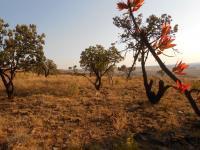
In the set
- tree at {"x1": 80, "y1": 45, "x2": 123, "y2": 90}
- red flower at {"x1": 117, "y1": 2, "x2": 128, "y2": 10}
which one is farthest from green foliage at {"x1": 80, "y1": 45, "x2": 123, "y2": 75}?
red flower at {"x1": 117, "y1": 2, "x2": 128, "y2": 10}

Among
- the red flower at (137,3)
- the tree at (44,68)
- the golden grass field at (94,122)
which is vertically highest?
the red flower at (137,3)

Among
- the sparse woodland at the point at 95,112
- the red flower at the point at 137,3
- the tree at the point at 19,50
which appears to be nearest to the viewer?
the red flower at the point at 137,3

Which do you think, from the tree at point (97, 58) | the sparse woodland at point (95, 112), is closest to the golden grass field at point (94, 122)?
the sparse woodland at point (95, 112)

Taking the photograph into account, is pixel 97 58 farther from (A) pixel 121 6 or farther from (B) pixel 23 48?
(A) pixel 121 6

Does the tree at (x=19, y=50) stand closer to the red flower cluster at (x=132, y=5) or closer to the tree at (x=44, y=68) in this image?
the tree at (x=44, y=68)

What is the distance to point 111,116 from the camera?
52.8 feet

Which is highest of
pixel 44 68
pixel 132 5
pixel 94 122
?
pixel 132 5

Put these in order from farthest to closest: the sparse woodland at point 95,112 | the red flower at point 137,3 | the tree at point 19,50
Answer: the tree at point 19,50 → the sparse woodland at point 95,112 → the red flower at point 137,3

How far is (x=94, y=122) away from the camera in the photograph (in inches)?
600

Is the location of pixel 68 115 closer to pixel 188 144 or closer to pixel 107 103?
pixel 107 103

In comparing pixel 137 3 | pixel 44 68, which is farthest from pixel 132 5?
pixel 44 68

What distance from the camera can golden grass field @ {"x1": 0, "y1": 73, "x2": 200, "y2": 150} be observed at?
1237cm

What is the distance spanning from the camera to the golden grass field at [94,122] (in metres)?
12.4

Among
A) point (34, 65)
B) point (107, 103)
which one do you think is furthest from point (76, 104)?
point (34, 65)
